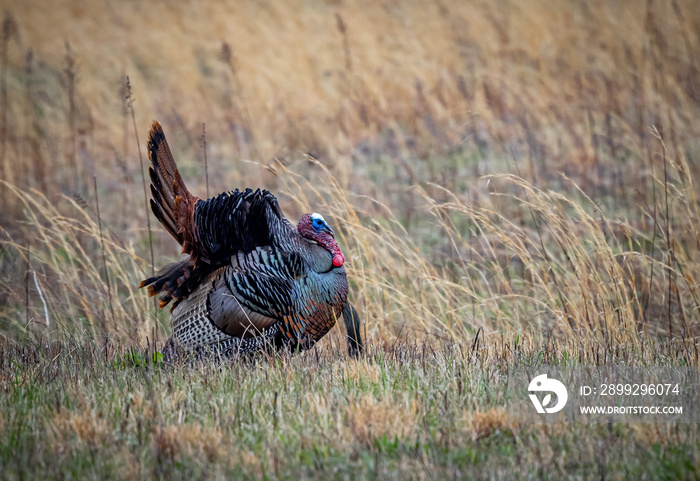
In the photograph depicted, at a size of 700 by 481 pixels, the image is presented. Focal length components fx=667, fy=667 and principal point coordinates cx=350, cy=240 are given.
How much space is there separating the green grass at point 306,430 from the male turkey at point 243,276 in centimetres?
26

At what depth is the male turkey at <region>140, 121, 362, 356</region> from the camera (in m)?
3.82

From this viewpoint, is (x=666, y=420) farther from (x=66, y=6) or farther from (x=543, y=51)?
(x=66, y=6)

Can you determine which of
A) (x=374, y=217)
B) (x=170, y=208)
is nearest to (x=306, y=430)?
(x=170, y=208)

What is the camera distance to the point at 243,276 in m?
3.84

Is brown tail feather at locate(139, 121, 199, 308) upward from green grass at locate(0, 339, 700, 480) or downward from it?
upward

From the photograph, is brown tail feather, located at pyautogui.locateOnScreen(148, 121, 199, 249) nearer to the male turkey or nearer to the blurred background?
the male turkey

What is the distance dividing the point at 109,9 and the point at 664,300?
10.9 metres

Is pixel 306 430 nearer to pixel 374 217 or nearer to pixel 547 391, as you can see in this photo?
pixel 547 391

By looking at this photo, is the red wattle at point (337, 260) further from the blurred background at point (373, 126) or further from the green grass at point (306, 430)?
the blurred background at point (373, 126)

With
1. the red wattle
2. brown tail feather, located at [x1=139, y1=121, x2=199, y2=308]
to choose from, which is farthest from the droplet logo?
brown tail feather, located at [x1=139, y1=121, x2=199, y2=308]

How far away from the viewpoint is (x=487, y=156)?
848cm

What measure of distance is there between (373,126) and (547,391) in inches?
240

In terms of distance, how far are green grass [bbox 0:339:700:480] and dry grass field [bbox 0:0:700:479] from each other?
15mm

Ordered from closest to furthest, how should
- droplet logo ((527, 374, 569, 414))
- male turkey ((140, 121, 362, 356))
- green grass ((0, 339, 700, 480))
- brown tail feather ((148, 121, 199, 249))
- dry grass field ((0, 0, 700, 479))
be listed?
green grass ((0, 339, 700, 480)), dry grass field ((0, 0, 700, 479)), droplet logo ((527, 374, 569, 414)), male turkey ((140, 121, 362, 356)), brown tail feather ((148, 121, 199, 249))
